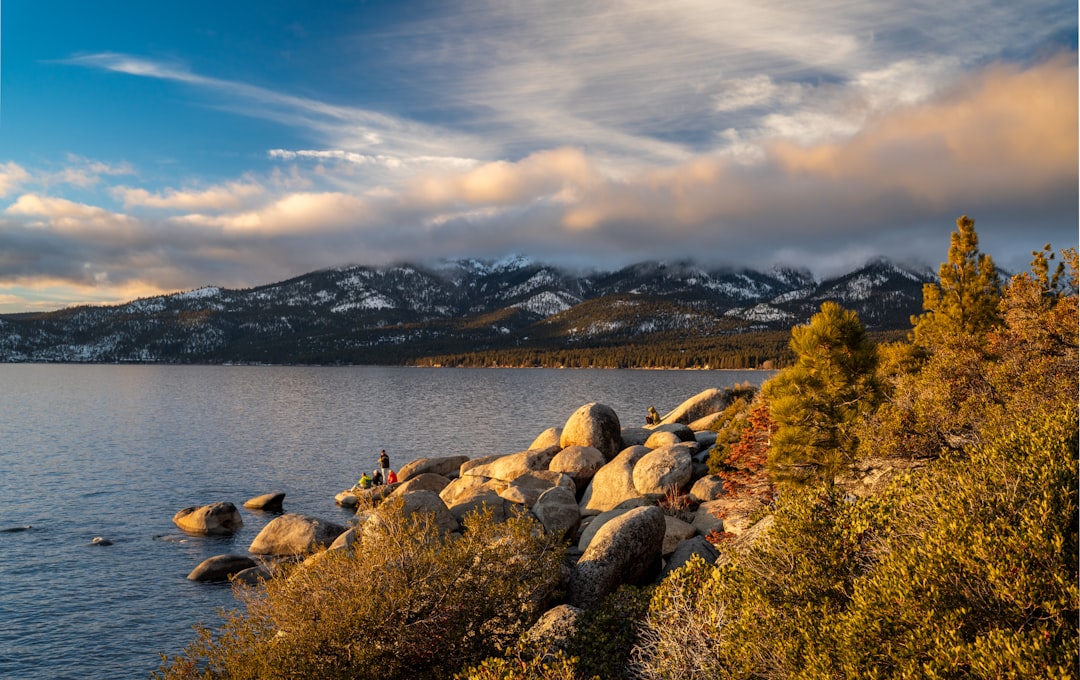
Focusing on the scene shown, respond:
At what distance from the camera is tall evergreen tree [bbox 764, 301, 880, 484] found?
21469mm

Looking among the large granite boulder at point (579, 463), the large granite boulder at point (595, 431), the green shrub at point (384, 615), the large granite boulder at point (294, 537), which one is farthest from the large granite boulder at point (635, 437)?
the green shrub at point (384, 615)

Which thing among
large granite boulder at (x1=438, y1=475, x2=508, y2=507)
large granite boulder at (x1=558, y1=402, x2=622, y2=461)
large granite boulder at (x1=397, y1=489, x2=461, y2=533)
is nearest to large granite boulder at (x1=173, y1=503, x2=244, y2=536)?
large granite boulder at (x1=438, y1=475, x2=508, y2=507)

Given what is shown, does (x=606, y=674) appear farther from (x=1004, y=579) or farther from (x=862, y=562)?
(x=1004, y=579)

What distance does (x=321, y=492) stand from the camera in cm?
4819

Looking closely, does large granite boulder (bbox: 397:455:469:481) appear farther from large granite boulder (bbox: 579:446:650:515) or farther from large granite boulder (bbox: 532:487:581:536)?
large granite boulder (bbox: 532:487:581:536)

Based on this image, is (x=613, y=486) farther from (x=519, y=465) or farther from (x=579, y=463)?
(x=519, y=465)

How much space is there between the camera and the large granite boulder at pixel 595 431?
35781 mm

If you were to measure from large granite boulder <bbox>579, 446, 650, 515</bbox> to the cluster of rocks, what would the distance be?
6 cm

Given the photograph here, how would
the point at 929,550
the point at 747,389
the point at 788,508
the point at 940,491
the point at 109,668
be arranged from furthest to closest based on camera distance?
the point at 747,389 < the point at 109,668 < the point at 788,508 < the point at 940,491 < the point at 929,550

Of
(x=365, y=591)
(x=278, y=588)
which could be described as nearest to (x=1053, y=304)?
(x=365, y=591)

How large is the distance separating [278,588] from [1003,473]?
46.3ft

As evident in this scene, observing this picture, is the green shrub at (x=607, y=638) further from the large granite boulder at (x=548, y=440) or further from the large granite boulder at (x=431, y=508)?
the large granite boulder at (x=548, y=440)

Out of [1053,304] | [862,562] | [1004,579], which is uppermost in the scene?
[1053,304]

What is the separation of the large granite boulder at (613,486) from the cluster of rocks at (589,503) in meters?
0.06
